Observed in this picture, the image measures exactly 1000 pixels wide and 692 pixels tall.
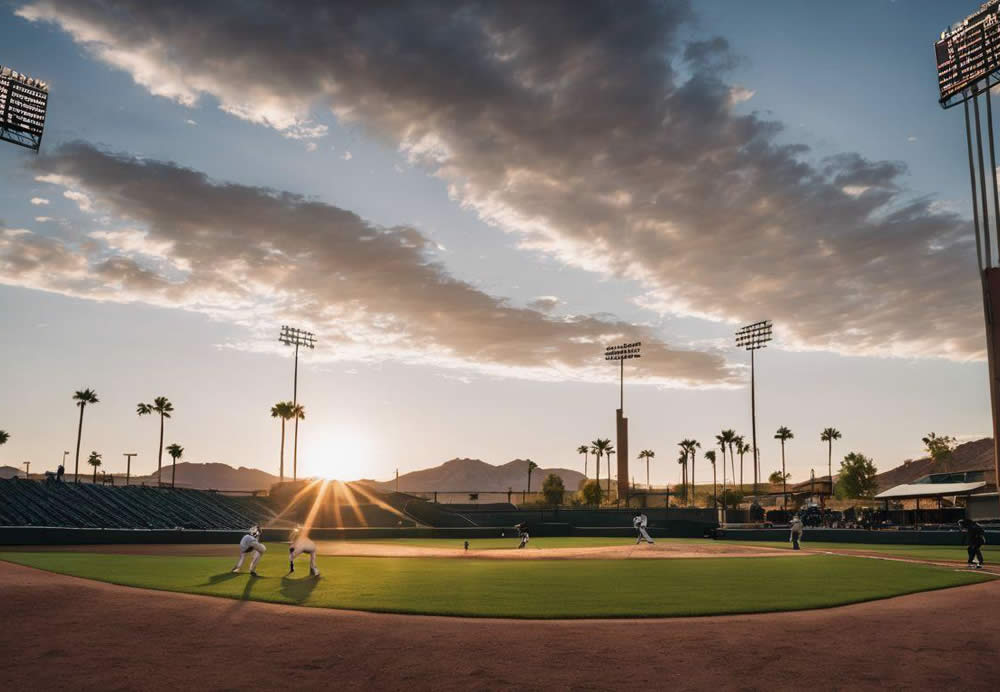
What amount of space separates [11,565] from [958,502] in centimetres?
9613

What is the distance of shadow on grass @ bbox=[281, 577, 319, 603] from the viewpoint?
58.9 ft

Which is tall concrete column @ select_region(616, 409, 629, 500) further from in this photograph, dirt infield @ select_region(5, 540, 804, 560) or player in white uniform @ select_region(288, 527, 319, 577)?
player in white uniform @ select_region(288, 527, 319, 577)

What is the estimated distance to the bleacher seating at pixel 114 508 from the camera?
170ft

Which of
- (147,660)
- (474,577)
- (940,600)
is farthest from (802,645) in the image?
(474,577)

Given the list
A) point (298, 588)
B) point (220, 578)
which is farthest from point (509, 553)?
point (298, 588)

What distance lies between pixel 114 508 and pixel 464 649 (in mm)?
54753

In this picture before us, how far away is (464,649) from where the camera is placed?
1251cm

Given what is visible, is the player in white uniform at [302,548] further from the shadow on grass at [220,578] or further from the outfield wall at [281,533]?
the outfield wall at [281,533]

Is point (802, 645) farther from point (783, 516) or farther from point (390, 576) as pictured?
point (783, 516)

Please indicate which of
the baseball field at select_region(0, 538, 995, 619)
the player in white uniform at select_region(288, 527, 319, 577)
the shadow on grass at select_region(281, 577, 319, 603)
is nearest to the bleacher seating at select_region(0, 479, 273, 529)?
the baseball field at select_region(0, 538, 995, 619)

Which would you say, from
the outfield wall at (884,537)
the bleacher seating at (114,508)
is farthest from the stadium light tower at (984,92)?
the bleacher seating at (114,508)

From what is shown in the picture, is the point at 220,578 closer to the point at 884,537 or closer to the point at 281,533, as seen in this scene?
the point at 281,533

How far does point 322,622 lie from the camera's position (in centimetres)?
1470

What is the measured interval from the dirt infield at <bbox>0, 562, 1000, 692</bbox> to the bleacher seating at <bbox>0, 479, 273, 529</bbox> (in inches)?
1631
